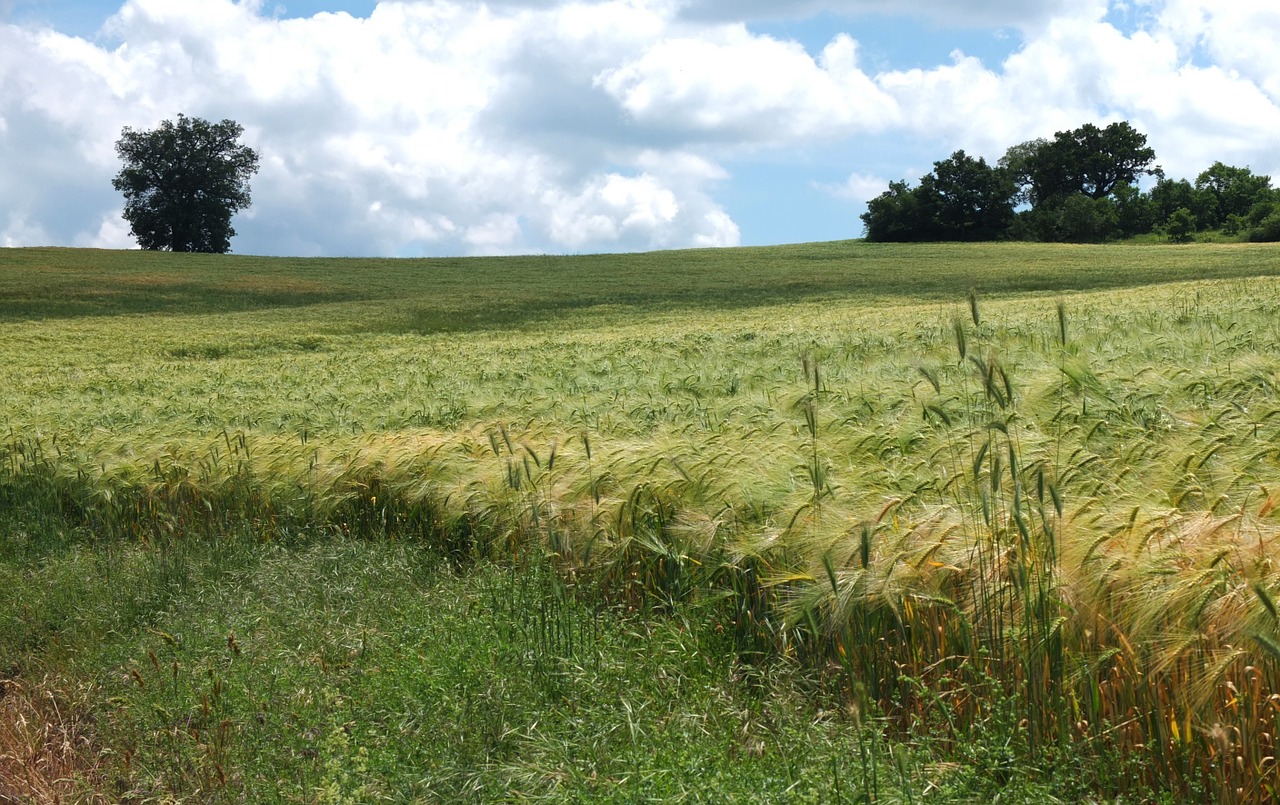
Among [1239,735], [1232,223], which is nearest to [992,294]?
[1239,735]

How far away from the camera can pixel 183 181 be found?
2675 inches

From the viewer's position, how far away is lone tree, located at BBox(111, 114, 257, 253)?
67.3 m

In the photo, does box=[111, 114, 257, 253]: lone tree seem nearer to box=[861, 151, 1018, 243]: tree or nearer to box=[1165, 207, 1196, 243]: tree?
box=[861, 151, 1018, 243]: tree

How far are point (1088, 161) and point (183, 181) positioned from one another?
65846 millimetres

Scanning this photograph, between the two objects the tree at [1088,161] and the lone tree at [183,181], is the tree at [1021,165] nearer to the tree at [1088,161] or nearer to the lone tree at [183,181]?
the tree at [1088,161]

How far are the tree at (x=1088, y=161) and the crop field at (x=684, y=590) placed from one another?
77.5 metres

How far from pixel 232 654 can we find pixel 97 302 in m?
32.1

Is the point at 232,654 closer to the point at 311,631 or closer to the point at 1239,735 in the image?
the point at 311,631

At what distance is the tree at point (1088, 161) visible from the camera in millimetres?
79125

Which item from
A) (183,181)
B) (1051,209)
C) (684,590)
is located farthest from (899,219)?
(684,590)

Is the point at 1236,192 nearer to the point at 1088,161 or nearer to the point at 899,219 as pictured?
the point at 1088,161

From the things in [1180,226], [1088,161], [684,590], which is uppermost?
[1088,161]

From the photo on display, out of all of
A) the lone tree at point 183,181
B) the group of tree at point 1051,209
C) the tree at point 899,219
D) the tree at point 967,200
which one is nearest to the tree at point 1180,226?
the group of tree at point 1051,209

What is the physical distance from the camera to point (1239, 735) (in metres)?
2.66
